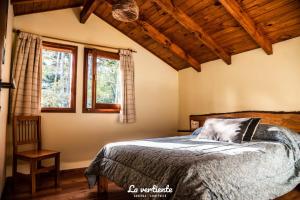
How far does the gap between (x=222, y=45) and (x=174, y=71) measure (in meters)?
1.39

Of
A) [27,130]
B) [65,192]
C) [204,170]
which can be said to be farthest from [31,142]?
[204,170]

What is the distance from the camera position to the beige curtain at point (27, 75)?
3019 millimetres

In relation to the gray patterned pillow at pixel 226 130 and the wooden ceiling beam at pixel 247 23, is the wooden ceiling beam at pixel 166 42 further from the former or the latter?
the gray patterned pillow at pixel 226 130

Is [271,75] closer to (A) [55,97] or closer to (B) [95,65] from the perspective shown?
(B) [95,65]

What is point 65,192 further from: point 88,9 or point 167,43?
point 167,43

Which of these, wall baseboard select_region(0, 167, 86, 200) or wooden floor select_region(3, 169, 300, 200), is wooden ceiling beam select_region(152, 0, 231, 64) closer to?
wooden floor select_region(3, 169, 300, 200)

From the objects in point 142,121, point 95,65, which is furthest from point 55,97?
point 142,121

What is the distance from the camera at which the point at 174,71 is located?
15.6ft

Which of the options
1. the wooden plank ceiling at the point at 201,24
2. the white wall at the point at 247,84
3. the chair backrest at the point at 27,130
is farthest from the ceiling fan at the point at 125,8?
the white wall at the point at 247,84

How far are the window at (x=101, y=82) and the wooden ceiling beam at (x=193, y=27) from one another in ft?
4.60

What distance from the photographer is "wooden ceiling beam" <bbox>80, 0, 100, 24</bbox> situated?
3.32 m

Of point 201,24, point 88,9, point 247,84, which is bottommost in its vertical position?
point 247,84

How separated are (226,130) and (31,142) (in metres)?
2.58

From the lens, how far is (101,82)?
3.87 m
